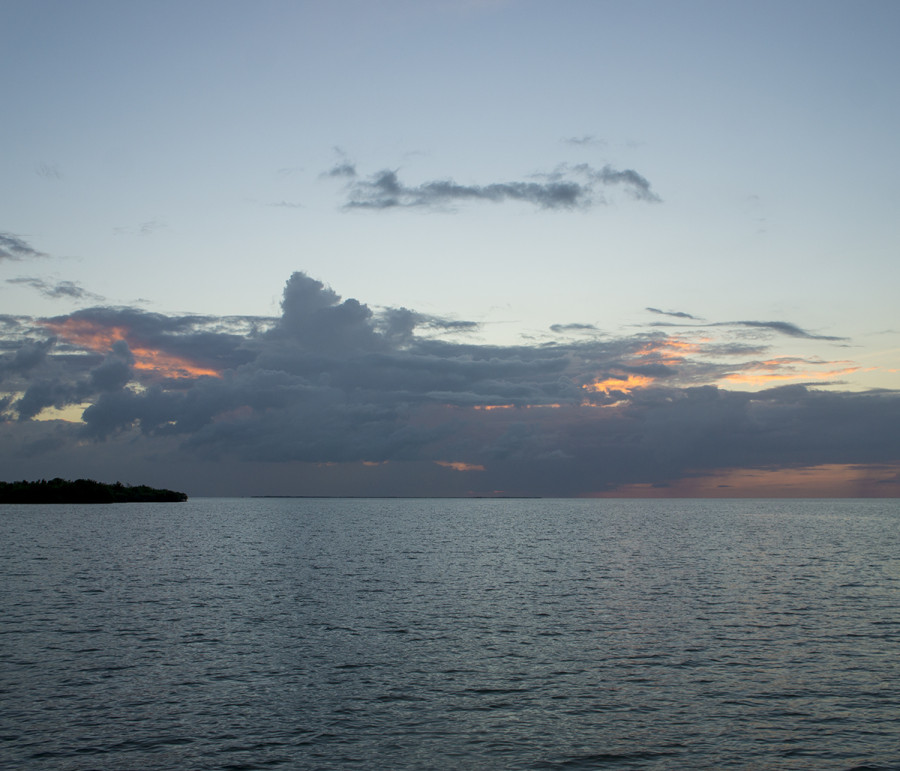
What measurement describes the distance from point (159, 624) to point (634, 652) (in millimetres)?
30123

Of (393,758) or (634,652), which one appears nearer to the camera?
(393,758)

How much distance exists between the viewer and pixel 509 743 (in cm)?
2505

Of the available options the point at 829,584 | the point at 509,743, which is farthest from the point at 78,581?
the point at 829,584

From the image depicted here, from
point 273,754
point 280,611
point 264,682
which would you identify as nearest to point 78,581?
point 280,611

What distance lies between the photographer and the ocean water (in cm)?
2452

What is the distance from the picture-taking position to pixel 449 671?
3438 cm

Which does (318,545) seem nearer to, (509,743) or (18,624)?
(18,624)

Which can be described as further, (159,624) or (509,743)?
(159,624)

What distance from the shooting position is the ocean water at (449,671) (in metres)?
24.5

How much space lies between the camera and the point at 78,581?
66.0 meters

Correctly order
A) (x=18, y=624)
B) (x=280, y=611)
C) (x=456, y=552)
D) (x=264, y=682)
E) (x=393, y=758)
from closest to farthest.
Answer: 1. (x=393, y=758)
2. (x=264, y=682)
3. (x=18, y=624)
4. (x=280, y=611)
5. (x=456, y=552)

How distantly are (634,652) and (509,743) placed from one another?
50.7 feet

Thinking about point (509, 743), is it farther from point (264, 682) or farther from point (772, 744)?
point (264, 682)

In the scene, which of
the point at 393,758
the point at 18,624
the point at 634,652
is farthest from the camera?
the point at 18,624
